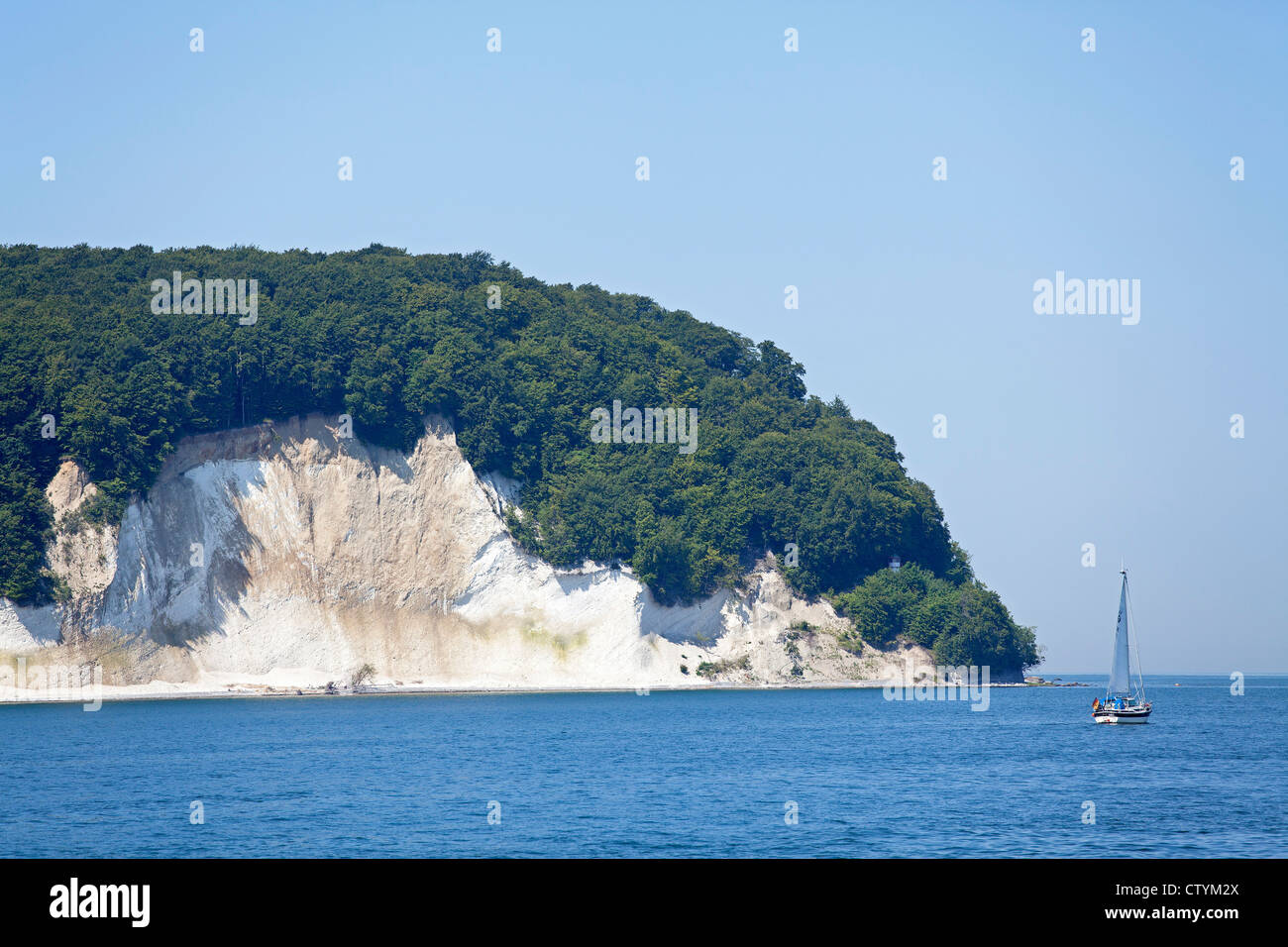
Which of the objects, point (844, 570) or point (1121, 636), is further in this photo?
point (844, 570)

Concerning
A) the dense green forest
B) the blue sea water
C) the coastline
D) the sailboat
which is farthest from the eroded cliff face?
the sailboat

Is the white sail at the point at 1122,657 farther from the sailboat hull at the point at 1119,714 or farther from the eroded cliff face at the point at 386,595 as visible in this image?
the eroded cliff face at the point at 386,595

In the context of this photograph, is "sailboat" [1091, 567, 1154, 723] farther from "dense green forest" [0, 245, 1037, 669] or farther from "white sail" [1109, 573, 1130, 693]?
"dense green forest" [0, 245, 1037, 669]

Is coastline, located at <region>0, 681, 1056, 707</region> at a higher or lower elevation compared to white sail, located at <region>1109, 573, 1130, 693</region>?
lower

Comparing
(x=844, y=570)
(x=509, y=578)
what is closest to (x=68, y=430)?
(x=509, y=578)
